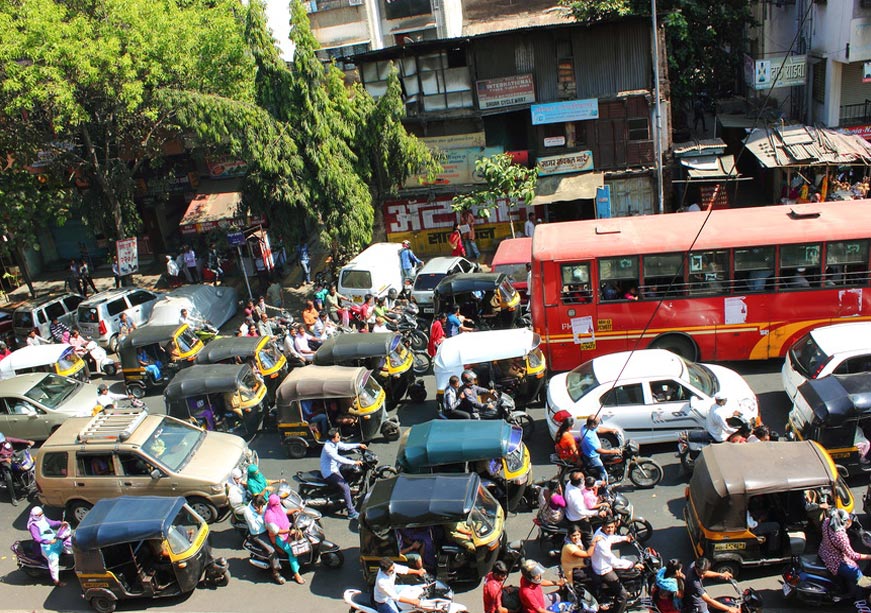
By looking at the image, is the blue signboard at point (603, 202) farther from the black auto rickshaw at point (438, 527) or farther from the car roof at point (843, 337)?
the black auto rickshaw at point (438, 527)

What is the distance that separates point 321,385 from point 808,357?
8500 mm

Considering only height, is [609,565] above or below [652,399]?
below

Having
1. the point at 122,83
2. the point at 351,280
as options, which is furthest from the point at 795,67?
the point at 122,83

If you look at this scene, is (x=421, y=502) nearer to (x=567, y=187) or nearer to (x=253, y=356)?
(x=253, y=356)

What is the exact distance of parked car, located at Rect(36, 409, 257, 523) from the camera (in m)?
12.3

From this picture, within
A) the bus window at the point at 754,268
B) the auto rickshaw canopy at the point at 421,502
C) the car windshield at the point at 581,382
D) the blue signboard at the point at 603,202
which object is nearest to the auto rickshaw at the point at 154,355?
the car windshield at the point at 581,382

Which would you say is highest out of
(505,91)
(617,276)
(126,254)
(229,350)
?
(505,91)

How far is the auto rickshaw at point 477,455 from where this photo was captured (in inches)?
424

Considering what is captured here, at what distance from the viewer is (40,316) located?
22703 millimetres

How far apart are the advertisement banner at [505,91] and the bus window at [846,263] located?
13.3m

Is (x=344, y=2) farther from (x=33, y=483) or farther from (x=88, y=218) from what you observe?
(x=33, y=483)

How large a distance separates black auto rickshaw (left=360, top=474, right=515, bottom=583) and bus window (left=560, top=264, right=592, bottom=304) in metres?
6.00

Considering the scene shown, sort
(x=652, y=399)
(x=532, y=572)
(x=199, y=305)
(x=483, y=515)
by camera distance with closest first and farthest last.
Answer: (x=532, y=572), (x=483, y=515), (x=652, y=399), (x=199, y=305)

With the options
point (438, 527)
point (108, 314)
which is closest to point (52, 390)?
point (108, 314)
